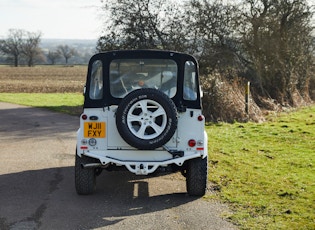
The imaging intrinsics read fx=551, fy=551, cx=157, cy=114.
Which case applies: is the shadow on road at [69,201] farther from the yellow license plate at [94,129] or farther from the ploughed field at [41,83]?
the ploughed field at [41,83]

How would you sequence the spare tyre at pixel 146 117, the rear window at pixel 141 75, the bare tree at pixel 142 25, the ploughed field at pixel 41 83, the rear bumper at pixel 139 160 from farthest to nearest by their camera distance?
the ploughed field at pixel 41 83 → the bare tree at pixel 142 25 → the rear window at pixel 141 75 → the rear bumper at pixel 139 160 → the spare tyre at pixel 146 117

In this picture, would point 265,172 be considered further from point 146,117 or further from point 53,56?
point 53,56

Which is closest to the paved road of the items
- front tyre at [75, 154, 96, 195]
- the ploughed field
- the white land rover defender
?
front tyre at [75, 154, 96, 195]

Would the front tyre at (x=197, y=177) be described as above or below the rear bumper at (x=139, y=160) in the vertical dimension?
below

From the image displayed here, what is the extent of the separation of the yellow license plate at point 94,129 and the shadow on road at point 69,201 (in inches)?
35.9

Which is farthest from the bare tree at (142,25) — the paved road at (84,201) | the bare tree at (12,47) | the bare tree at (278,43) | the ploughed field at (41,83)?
the bare tree at (12,47)

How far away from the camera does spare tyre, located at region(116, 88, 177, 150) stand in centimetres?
743

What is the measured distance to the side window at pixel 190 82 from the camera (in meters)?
8.06

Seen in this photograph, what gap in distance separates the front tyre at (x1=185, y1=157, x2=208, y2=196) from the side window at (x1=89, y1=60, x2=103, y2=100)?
168cm

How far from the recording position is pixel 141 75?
8.29 m

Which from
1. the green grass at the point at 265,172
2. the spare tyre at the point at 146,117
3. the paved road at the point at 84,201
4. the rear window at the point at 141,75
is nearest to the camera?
the paved road at the point at 84,201

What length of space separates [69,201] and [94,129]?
1.06m

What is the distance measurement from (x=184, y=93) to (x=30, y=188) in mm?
2792

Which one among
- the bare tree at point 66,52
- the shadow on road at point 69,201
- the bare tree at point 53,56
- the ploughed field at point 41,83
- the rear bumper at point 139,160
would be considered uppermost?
the bare tree at point 66,52
